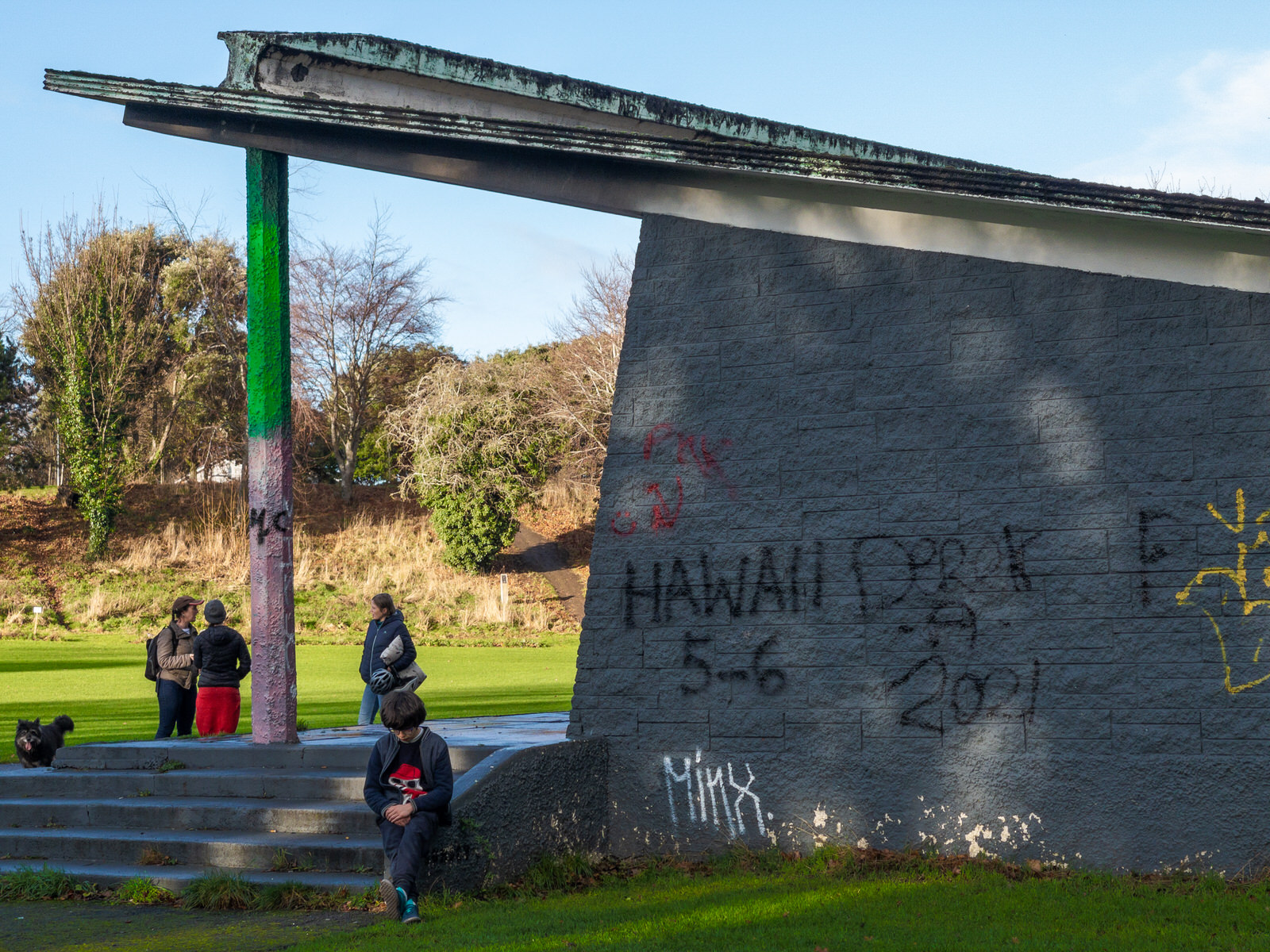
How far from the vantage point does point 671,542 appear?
802 cm

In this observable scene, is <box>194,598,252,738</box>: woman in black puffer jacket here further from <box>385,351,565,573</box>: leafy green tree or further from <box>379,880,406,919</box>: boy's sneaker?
<box>385,351,565,573</box>: leafy green tree

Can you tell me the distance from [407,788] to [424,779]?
0.11m

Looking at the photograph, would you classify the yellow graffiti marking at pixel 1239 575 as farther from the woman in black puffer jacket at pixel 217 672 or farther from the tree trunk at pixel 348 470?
the tree trunk at pixel 348 470

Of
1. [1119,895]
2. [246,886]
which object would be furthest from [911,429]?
[246,886]

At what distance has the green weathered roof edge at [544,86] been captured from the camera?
8.66 m

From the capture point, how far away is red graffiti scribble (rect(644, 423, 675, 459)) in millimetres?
8133

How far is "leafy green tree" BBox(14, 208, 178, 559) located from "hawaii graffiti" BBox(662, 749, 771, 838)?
3421 cm


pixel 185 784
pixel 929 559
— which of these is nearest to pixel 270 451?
pixel 185 784

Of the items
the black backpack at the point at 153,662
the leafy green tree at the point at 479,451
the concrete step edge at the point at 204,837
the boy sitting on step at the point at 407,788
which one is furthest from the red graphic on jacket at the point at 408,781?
the leafy green tree at the point at 479,451

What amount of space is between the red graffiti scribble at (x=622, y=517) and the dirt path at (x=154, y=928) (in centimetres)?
306

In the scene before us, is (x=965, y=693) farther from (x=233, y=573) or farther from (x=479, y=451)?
(x=233, y=573)

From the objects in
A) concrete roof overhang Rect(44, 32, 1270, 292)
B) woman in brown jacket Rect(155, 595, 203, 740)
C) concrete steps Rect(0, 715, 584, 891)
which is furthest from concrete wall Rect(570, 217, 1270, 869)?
woman in brown jacket Rect(155, 595, 203, 740)

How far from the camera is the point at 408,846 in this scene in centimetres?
648

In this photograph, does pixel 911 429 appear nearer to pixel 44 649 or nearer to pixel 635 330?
pixel 635 330
